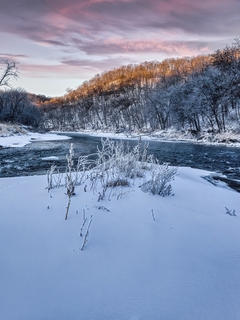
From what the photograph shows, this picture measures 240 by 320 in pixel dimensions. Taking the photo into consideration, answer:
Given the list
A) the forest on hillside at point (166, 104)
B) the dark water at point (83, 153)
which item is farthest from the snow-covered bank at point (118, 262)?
Result: the forest on hillside at point (166, 104)

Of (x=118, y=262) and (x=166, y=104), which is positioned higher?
(x=166, y=104)

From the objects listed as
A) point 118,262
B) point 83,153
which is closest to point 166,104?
point 83,153

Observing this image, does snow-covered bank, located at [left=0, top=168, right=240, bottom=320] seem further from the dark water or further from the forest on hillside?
the forest on hillside

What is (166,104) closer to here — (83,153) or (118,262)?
(83,153)

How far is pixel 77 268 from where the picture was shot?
203 cm

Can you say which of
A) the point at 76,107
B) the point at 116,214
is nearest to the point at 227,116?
the point at 116,214

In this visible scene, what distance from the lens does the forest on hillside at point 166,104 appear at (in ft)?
99.5

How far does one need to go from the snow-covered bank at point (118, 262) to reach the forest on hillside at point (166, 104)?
92.6 feet

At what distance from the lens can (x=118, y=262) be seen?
216cm

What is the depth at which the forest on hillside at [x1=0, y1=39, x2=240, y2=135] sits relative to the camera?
99.5ft

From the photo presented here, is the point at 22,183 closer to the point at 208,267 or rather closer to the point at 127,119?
the point at 208,267

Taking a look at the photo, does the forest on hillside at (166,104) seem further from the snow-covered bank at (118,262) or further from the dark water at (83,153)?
the snow-covered bank at (118,262)

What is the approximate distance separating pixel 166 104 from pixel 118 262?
44425 millimetres

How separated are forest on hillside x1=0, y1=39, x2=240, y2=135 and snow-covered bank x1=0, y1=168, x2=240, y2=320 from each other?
28224 mm
